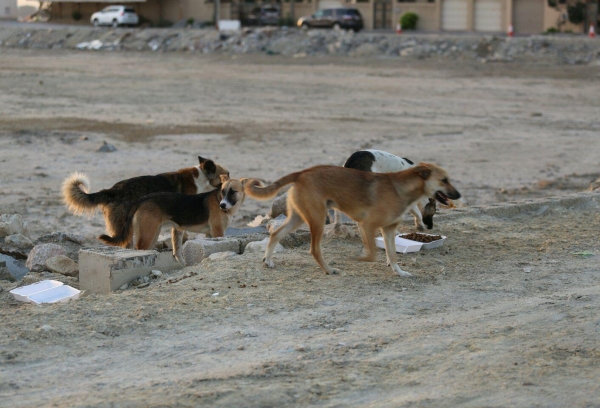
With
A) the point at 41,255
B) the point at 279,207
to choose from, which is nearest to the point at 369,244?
the point at 279,207

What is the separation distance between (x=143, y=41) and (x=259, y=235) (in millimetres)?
48037

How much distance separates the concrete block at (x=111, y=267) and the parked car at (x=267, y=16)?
191 ft

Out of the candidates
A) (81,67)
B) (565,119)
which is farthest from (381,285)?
(81,67)

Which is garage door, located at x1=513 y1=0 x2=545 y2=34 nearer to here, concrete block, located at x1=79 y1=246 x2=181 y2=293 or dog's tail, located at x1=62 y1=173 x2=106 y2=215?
dog's tail, located at x1=62 y1=173 x2=106 y2=215

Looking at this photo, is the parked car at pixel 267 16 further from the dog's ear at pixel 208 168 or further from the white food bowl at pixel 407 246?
the white food bowl at pixel 407 246

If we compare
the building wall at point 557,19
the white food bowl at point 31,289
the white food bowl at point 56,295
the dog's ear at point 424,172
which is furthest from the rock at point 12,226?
the building wall at point 557,19

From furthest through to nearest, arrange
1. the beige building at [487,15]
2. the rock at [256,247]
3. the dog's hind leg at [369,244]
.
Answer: the beige building at [487,15] → the rock at [256,247] → the dog's hind leg at [369,244]

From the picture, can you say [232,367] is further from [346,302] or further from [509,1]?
[509,1]

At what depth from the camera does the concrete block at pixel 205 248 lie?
Answer: 9.75m

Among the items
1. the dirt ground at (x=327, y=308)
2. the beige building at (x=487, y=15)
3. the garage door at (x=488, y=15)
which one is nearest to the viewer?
the dirt ground at (x=327, y=308)

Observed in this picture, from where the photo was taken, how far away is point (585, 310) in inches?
295

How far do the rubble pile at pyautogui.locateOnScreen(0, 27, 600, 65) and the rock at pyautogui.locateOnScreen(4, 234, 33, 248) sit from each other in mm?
34711

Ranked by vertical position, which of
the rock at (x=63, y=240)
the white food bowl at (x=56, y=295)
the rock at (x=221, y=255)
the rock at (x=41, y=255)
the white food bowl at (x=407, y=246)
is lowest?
the rock at (x=63, y=240)

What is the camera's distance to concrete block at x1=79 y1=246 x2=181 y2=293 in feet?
28.3
